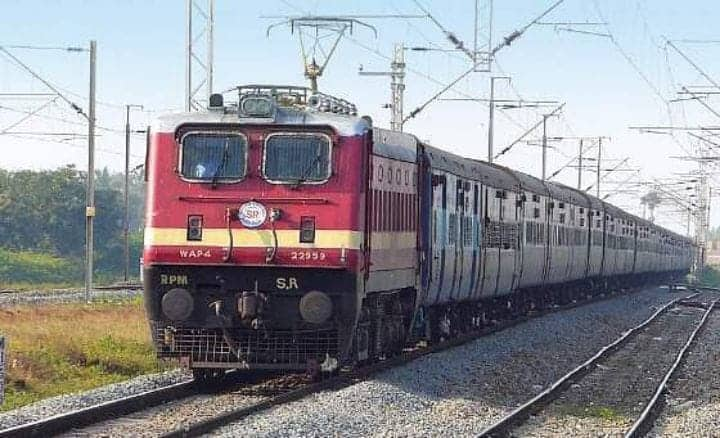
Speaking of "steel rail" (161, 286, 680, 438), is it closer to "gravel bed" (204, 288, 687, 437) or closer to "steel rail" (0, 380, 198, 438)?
"gravel bed" (204, 288, 687, 437)

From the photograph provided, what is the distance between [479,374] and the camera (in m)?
20.3

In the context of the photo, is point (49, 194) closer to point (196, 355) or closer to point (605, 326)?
point (605, 326)

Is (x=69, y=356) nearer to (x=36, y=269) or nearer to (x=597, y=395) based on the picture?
(x=597, y=395)

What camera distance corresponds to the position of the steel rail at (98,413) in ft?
42.7

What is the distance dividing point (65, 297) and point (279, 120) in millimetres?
30298

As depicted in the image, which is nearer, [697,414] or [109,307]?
[697,414]

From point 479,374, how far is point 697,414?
438 centimetres

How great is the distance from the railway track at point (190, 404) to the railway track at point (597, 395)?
8.35 feet

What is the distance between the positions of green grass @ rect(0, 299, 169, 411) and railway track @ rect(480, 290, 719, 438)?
5.97 meters

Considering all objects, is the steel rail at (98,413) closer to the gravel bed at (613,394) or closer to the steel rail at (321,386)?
the steel rail at (321,386)

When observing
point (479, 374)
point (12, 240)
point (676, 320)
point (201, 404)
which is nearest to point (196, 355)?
point (201, 404)

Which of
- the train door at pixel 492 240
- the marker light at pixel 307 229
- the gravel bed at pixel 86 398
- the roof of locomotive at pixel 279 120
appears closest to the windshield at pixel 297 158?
the roof of locomotive at pixel 279 120

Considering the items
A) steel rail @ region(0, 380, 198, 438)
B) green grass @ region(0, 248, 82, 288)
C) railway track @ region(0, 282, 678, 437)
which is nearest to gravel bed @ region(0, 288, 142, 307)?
railway track @ region(0, 282, 678, 437)

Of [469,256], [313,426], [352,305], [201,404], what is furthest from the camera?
[469,256]
